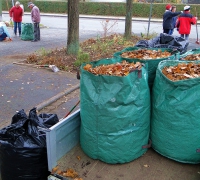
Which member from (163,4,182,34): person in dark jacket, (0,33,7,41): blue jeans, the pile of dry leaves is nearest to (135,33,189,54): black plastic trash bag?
the pile of dry leaves

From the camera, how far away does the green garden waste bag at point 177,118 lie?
2.34 m

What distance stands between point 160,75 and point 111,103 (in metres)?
0.55

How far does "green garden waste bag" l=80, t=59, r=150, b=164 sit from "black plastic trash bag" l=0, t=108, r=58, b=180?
456mm

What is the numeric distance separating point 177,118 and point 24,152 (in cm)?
145

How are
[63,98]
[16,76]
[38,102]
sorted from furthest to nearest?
[16,76], [63,98], [38,102]

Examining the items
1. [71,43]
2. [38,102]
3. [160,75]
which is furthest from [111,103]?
[71,43]

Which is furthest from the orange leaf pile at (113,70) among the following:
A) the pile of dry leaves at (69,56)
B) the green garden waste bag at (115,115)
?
the pile of dry leaves at (69,56)

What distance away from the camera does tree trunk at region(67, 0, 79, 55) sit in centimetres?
810

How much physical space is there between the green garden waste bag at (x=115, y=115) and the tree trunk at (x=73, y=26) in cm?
599

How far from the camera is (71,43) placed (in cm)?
834

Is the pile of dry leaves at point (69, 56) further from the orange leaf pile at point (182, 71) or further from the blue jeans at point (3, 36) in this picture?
the orange leaf pile at point (182, 71)

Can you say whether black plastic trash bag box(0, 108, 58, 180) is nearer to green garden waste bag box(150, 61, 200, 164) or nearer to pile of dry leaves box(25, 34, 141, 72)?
green garden waste bag box(150, 61, 200, 164)

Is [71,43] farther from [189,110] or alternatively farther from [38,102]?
[189,110]

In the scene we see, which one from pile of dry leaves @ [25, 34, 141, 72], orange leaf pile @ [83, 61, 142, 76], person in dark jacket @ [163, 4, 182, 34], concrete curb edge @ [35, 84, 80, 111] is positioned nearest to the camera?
orange leaf pile @ [83, 61, 142, 76]
